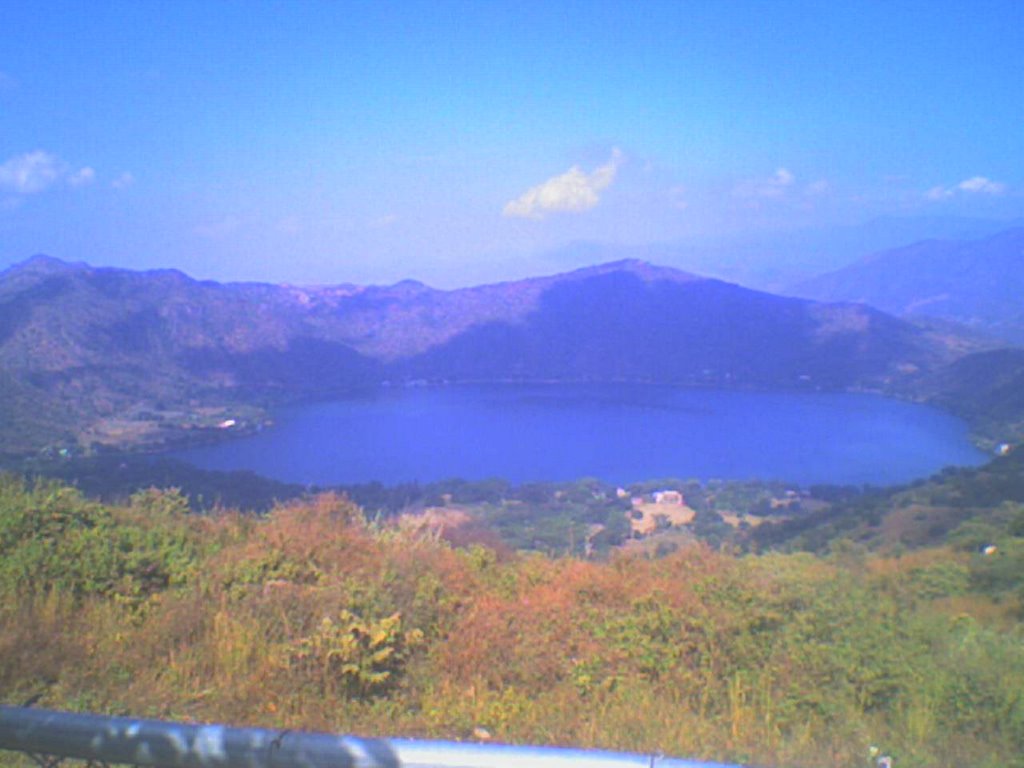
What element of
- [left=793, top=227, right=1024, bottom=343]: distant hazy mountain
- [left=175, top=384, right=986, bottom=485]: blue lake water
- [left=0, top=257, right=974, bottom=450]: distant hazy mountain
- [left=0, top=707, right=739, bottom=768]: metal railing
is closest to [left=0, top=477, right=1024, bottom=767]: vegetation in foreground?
[left=0, top=707, right=739, bottom=768]: metal railing

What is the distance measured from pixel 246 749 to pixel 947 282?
99806 mm

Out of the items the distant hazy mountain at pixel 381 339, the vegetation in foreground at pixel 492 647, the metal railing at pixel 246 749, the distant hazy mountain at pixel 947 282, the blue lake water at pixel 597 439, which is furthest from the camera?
the distant hazy mountain at pixel 947 282

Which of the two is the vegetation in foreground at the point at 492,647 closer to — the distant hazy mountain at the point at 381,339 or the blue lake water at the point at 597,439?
the blue lake water at the point at 597,439

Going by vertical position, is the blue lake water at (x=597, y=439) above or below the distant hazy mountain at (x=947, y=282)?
below

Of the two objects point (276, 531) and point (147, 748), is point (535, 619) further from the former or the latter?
point (147, 748)

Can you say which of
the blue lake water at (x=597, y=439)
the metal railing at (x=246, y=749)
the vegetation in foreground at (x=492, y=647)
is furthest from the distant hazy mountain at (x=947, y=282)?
the metal railing at (x=246, y=749)

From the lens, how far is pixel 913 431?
34.5 metres

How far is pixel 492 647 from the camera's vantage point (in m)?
4.27

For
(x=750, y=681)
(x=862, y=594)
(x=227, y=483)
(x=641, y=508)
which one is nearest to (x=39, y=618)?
(x=750, y=681)

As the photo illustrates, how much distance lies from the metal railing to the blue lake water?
21.0 metres

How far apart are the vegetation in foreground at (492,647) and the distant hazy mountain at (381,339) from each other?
76.9ft

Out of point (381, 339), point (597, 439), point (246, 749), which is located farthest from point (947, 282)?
point (246, 749)

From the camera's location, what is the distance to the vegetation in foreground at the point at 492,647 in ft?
11.5

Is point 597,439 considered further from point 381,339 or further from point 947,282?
Answer: point 947,282
